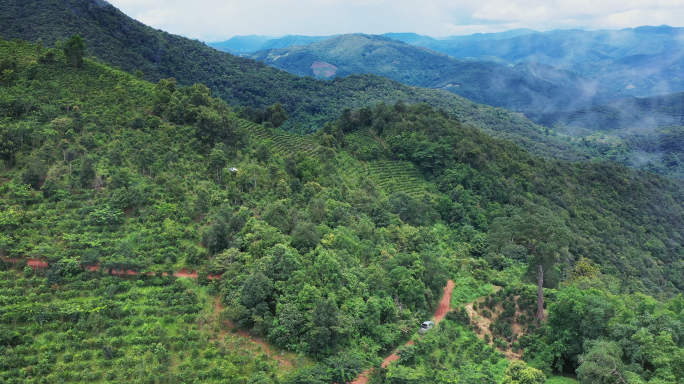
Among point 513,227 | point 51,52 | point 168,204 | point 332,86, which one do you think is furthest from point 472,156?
point 332,86

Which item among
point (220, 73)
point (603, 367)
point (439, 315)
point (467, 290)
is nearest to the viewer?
point (603, 367)

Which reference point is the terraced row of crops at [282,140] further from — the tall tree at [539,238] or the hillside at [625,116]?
the hillside at [625,116]

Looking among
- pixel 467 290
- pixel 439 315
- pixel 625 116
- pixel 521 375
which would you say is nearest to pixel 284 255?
pixel 439 315

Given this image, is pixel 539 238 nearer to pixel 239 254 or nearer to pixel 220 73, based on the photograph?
pixel 239 254

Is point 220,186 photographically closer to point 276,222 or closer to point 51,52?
point 276,222

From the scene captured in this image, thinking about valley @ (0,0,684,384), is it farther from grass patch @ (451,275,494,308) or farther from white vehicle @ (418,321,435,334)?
white vehicle @ (418,321,435,334)

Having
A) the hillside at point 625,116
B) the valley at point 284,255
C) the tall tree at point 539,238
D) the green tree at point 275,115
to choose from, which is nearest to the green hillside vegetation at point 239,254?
the valley at point 284,255

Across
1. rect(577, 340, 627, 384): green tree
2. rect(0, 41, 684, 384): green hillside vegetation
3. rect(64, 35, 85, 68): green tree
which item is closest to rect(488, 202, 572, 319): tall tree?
rect(0, 41, 684, 384): green hillside vegetation
